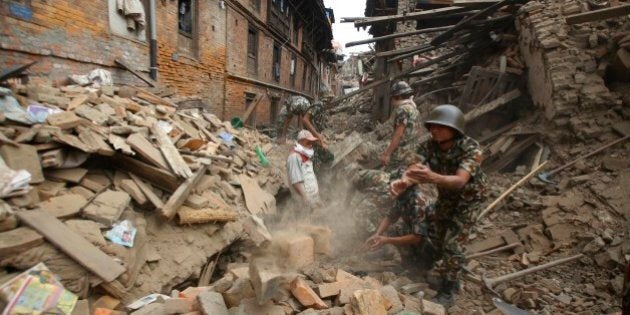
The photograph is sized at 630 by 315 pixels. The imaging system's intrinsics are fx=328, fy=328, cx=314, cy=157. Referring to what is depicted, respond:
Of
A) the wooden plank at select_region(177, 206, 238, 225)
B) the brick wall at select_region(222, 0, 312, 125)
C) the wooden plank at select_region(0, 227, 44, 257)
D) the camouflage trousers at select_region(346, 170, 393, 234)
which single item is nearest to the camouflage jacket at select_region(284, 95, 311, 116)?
the camouflage trousers at select_region(346, 170, 393, 234)

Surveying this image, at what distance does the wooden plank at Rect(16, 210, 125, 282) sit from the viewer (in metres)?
2.62

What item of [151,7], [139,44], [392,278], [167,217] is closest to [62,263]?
[167,217]

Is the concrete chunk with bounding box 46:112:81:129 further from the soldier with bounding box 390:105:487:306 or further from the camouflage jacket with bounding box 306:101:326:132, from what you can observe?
the camouflage jacket with bounding box 306:101:326:132

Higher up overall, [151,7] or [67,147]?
[151,7]

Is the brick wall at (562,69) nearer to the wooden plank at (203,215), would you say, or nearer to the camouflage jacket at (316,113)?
the camouflage jacket at (316,113)

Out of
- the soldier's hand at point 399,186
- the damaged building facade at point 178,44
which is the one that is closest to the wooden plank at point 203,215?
the soldier's hand at point 399,186

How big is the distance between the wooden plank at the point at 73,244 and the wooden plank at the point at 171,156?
119 cm

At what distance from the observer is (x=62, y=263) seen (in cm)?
259

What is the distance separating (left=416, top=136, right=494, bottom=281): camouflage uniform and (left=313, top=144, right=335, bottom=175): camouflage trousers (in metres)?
2.70

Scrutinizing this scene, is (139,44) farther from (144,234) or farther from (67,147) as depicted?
(144,234)

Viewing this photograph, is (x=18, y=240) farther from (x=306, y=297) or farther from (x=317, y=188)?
(x=317, y=188)

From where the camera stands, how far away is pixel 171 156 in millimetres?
3922

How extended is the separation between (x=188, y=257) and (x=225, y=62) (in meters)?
9.70

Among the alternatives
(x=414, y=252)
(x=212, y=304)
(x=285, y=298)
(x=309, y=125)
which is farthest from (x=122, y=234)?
(x=309, y=125)
